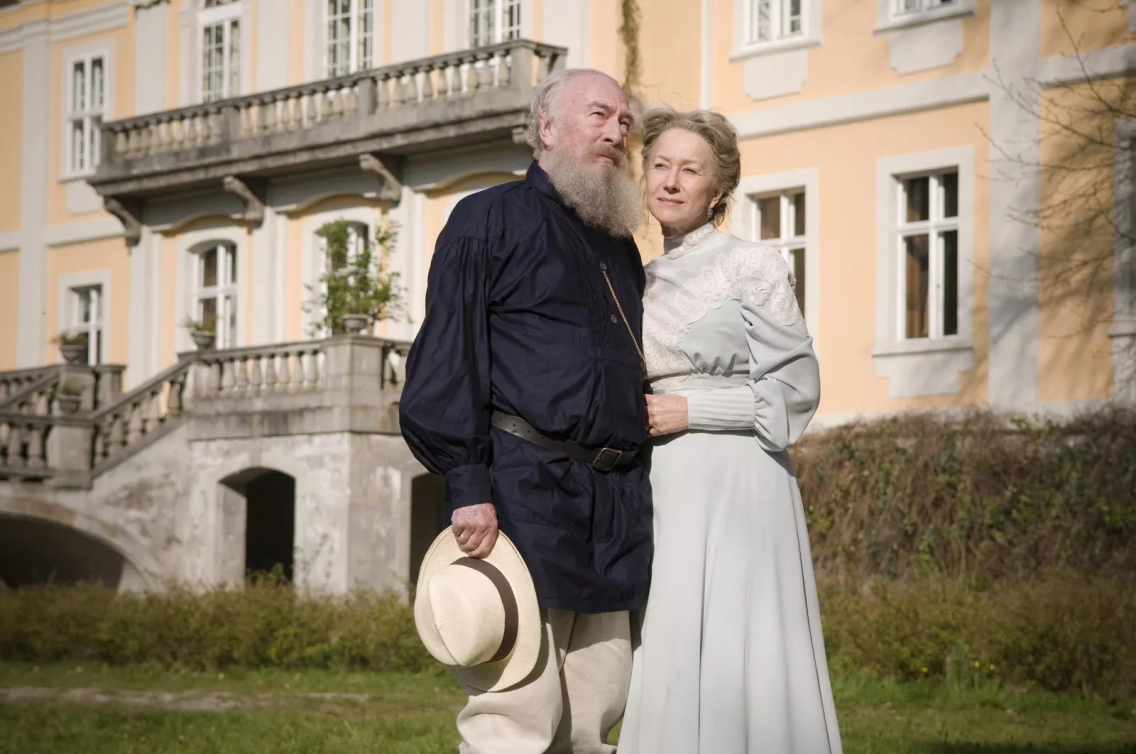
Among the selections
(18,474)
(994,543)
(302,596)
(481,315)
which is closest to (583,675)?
(481,315)

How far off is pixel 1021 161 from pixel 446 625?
14224mm

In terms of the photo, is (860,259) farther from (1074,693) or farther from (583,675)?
(583,675)

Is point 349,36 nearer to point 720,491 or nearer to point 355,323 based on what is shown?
point 355,323

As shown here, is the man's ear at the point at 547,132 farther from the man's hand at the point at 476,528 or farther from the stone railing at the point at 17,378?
the stone railing at the point at 17,378

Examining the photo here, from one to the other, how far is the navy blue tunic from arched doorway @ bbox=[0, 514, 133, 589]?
17.8 metres

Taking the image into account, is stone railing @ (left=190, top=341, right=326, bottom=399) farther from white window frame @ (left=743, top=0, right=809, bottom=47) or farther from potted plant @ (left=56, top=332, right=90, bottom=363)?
white window frame @ (left=743, top=0, right=809, bottom=47)

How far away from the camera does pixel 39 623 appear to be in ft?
57.7

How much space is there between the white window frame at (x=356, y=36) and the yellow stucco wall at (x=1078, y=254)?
9.81 meters

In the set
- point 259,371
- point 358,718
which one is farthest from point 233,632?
point 259,371

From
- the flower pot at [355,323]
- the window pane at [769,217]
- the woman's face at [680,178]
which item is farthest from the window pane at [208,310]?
the woman's face at [680,178]

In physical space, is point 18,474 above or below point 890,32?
below

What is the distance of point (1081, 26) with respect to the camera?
17969mm

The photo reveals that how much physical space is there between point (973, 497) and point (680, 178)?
11.8m

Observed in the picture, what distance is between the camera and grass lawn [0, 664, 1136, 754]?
9.63m
